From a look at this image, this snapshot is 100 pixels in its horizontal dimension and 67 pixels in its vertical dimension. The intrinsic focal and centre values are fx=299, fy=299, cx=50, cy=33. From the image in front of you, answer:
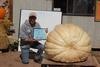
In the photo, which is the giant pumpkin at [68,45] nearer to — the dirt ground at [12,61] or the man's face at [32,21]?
the dirt ground at [12,61]

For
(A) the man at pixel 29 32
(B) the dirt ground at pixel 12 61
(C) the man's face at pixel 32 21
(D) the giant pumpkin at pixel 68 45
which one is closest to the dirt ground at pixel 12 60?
(B) the dirt ground at pixel 12 61

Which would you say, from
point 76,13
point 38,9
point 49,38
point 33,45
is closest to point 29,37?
point 33,45

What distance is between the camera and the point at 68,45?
2.88 m

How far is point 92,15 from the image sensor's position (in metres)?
7.05

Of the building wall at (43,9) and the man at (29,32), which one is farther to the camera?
the building wall at (43,9)

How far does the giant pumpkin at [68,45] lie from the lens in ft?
9.34

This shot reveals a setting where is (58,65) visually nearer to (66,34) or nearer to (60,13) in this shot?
(66,34)

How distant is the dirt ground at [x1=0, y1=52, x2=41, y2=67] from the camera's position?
5.21 metres

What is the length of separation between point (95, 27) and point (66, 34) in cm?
434

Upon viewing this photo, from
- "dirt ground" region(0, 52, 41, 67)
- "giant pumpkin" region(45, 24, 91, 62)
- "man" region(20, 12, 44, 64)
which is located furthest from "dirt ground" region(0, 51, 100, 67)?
"giant pumpkin" region(45, 24, 91, 62)

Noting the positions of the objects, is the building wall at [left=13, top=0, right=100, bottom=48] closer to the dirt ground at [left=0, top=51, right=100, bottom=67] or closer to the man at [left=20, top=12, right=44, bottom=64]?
the man at [left=20, top=12, right=44, bottom=64]

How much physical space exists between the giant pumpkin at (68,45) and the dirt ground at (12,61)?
2244mm

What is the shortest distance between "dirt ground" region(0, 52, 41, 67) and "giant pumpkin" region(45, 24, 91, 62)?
88.3 inches

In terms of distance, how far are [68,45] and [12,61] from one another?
280 cm
